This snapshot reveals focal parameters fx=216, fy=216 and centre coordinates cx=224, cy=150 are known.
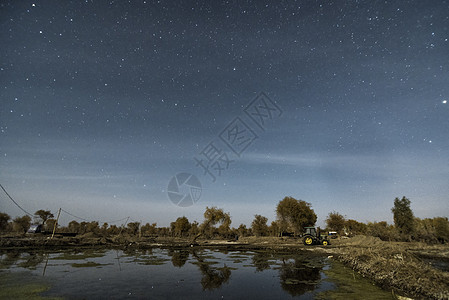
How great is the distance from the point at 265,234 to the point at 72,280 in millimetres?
82868

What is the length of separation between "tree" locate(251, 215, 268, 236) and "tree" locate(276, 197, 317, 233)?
62.2ft

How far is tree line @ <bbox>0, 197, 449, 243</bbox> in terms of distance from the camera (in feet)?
193

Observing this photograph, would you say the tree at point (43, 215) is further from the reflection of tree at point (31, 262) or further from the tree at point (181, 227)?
the reflection of tree at point (31, 262)

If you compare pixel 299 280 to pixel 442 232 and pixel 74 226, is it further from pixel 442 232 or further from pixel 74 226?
pixel 74 226

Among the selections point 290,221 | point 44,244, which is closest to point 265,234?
point 290,221

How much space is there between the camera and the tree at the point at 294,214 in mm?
64812

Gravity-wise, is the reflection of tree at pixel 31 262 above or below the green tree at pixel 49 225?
below

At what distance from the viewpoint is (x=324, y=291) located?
12031 mm

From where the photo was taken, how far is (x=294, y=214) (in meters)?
64.7

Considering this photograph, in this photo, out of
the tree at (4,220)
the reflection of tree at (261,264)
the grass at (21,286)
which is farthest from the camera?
the tree at (4,220)

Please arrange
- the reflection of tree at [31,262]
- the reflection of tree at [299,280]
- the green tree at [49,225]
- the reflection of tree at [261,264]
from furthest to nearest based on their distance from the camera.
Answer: the green tree at [49,225], the reflection of tree at [261,264], the reflection of tree at [31,262], the reflection of tree at [299,280]

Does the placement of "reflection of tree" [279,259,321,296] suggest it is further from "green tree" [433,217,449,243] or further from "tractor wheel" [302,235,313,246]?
"green tree" [433,217,449,243]

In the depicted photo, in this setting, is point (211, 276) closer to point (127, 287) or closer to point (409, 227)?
point (127, 287)

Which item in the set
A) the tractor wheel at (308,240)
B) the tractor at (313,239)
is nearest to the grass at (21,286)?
the tractor wheel at (308,240)
